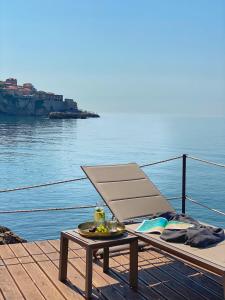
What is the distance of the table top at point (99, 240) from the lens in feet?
10.8

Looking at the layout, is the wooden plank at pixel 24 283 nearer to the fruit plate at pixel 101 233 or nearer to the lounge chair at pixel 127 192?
the fruit plate at pixel 101 233

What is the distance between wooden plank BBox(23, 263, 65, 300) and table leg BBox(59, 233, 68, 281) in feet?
0.40

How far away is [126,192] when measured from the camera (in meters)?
4.49

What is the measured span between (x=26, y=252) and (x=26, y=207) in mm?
15492

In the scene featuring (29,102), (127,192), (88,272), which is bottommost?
(88,272)

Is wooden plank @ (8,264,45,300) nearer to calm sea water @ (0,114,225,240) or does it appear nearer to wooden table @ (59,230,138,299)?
wooden table @ (59,230,138,299)

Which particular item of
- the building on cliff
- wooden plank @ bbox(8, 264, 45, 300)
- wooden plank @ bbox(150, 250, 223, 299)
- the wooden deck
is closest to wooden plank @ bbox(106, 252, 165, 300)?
the wooden deck

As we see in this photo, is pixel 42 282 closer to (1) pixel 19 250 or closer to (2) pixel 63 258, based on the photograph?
(2) pixel 63 258

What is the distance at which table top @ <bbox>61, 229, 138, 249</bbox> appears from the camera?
328cm

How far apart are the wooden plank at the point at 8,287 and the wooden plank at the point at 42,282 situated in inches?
7.2

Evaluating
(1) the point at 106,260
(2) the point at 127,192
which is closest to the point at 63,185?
(2) the point at 127,192

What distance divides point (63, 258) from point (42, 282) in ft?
0.90

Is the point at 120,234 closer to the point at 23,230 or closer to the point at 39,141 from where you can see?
the point at 23,230

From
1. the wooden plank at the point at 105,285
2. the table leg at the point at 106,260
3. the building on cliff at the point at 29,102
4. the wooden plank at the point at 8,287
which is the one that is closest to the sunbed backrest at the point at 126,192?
the table leg at the point at 106,260
